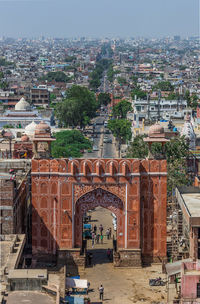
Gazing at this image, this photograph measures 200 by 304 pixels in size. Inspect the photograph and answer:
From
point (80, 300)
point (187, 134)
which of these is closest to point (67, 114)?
point (187, 134)

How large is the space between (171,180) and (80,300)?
1521cm

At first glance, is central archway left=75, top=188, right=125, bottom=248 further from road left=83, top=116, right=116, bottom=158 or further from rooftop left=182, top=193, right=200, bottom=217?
road left=83, top=116, right=116, bottom=158

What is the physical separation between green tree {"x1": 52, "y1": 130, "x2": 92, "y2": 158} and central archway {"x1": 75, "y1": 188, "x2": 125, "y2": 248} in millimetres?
25727

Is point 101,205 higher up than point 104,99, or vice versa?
point 104,99

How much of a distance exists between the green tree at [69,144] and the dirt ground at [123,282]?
2551 cm

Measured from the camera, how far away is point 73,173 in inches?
1117

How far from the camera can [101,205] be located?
2888 centimetres

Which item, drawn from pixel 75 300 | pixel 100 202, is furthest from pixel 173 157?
pixel 75 300

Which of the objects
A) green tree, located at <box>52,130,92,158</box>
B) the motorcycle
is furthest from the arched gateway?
green tree, located at <box>52,130,92,158</box>

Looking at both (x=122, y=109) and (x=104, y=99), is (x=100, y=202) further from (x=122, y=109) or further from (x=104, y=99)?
(x=104, y=99)

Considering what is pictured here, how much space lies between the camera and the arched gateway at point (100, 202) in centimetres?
2848

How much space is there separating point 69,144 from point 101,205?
3267 cm

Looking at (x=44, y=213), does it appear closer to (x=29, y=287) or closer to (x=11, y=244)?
(x=11, y=244)

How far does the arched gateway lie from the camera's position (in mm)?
→ 28484
